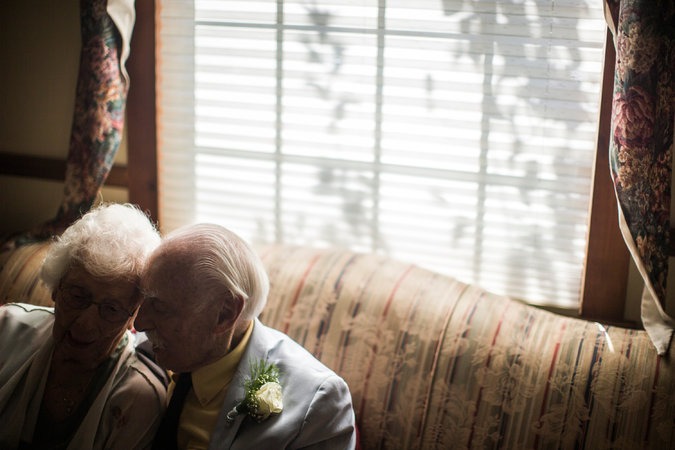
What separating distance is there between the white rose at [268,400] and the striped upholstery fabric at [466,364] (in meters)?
0.42

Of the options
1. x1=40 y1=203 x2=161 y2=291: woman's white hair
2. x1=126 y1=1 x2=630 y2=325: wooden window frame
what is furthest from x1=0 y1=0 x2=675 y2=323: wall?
x1=126 y1=1 x2=630 y2=325: wooden window frame

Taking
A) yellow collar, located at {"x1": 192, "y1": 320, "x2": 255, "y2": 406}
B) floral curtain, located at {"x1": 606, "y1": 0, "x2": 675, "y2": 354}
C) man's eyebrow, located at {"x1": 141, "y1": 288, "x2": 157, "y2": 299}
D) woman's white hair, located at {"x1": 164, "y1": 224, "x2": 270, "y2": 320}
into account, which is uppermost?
floral curtain, located at {"x1": 606, "y1": 0, "x2": 675, "y2": 354}

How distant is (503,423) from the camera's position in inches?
82.1

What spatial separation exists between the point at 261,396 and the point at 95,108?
1.47 meters

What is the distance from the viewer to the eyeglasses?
6.31 feet

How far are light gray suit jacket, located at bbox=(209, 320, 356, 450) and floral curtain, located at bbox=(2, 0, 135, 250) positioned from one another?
→ 1196 millimetres

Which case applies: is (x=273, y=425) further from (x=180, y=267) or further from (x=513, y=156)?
(x=513, y=156)

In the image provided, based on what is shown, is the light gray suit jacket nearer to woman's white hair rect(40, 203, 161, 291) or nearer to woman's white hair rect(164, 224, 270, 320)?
woman's white hair rect(164, 224, 270, 320)

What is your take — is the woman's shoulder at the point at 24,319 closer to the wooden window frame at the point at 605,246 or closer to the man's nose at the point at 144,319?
the man's nose at the point at 144,319

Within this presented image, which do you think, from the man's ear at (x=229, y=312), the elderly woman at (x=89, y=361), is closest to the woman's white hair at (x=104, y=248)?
the elderly woman at (x=89, y=361)

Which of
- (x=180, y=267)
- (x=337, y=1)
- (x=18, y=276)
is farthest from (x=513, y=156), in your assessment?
(x=18, y=276)

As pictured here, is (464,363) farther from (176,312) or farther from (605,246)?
(176,312)

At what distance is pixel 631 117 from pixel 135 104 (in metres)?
1.85

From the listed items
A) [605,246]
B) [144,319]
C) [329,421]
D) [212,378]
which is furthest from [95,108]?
[605,246]
